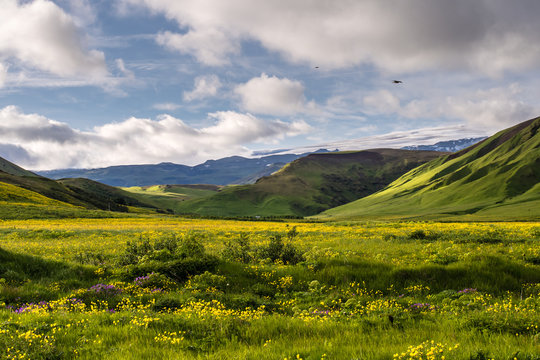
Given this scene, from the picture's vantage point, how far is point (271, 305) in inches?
394

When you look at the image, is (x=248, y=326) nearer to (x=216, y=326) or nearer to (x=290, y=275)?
(x=216, y=326)

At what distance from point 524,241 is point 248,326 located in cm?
2214

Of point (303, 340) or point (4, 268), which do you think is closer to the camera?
point (303, 340)

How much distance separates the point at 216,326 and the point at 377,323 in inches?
171

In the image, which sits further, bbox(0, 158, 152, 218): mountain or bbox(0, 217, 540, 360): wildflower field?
bbox(0, 158, 152, 218): mountain

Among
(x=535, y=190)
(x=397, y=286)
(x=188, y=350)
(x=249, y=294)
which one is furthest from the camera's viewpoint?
(x=535, y=190)

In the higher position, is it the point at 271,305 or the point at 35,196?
the point at 35,196

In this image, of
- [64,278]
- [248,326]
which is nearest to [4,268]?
[64,278]

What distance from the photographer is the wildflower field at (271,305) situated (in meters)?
6.26

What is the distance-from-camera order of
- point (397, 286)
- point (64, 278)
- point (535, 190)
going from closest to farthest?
1. point (397, 286)
2. point (64, 278)
3. point (535, 190)

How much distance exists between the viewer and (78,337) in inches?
275

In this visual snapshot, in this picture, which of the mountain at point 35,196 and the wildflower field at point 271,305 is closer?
the wildflower field at point 271,305

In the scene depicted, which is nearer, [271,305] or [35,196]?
[271,305]

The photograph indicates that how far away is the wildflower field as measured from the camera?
626 cm
